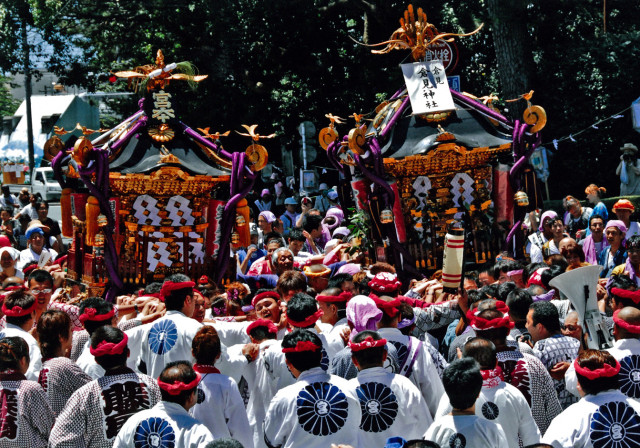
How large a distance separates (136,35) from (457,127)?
40.9ft

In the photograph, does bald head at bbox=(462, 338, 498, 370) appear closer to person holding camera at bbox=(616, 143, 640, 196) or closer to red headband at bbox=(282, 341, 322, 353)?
red headband at bbox=(282, 341, 322, 353)

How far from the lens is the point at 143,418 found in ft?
14.9

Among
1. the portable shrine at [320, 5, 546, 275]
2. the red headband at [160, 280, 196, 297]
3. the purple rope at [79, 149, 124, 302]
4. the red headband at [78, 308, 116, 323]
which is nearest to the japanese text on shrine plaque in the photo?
the portable shrine at [320, 5, 546, 275]

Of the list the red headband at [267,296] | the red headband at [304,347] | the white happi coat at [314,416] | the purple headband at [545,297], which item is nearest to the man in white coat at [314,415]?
the white happi coat at [314,416]

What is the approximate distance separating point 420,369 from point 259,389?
1.07 m

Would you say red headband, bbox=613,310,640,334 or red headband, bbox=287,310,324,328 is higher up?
red headband, bbox=613,310,640,334

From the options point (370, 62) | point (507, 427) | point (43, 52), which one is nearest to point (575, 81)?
point (370, 62)

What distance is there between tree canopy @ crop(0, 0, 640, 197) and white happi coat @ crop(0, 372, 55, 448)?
13.6 metres

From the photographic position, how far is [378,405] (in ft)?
16.6

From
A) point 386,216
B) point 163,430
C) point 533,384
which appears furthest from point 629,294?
Answer: point 386,216

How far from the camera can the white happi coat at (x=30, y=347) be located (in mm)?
6090

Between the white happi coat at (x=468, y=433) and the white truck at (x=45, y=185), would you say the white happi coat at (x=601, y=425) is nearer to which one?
the white happi coat at (x=468, y=433)

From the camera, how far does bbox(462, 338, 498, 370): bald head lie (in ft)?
15.8

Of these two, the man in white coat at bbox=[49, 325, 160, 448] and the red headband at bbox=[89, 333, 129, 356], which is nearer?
the man in white coat at bbox=[49, 325, 160, 448]
